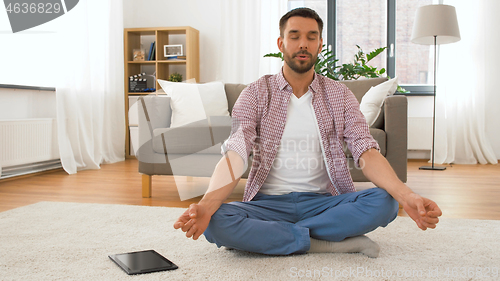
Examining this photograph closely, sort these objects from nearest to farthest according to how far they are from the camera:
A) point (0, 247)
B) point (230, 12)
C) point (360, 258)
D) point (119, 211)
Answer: point (360, 258) → point (0, 247) → point (119, 211) → point (230, 12)

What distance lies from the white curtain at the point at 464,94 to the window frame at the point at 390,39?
28cm

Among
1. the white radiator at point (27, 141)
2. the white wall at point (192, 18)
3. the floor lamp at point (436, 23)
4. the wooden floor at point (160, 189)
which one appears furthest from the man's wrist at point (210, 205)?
the white wall at point (192, 18)

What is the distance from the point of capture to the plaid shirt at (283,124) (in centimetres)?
143

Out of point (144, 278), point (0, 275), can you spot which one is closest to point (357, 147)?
point (144, 278)

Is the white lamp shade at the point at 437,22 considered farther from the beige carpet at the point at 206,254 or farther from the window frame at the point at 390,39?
the beige carpet at the point at 206,254

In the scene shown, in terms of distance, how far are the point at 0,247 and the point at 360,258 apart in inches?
48.7

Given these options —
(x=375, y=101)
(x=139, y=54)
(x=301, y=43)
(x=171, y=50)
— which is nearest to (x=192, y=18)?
(x=171, y=50)

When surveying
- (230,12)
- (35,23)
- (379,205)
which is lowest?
(379,205)

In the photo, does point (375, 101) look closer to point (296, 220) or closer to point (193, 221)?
point (296, 220)

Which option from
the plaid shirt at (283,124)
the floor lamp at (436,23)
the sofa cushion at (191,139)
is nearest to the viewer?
the plaid shirt at (283,124)

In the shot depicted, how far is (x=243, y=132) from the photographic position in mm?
1384

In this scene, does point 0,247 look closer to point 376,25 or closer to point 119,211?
point 119,211

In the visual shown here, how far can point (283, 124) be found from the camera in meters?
1.46

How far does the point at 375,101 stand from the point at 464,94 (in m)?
2.31
